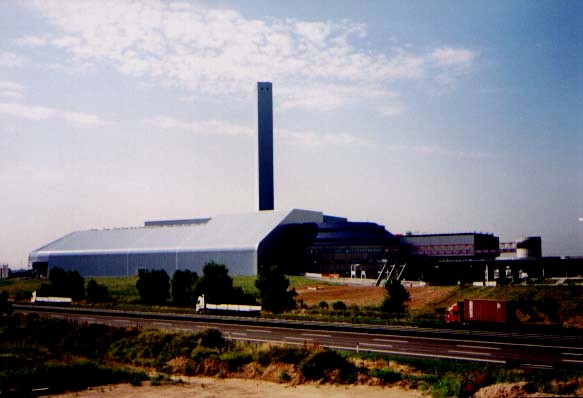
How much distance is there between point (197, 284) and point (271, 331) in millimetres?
25562

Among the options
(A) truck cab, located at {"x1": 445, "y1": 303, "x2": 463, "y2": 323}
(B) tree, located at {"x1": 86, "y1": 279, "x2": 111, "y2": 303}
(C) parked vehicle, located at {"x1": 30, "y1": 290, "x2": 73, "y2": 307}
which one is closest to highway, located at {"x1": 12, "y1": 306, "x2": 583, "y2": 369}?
(A) truck cab, located at {"x1": 445, "y1": 303, "x2": 463, "y2": 323}

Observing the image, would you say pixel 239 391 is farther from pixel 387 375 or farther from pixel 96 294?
pixel 96 294

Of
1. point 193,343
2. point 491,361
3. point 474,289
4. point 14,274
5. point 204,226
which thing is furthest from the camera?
point 14,274

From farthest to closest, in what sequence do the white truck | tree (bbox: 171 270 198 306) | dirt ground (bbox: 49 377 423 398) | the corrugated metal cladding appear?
the corrugated metal cladding < tree (bbox: 171 270 198 306) < the white truck < dirt ground (bbox: 49 377 423 398)

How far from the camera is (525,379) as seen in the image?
25422 millimetres

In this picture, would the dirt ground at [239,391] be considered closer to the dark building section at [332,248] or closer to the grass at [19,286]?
the grass at [19,286]

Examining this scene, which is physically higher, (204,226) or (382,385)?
(204,226)

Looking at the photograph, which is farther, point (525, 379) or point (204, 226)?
point (204, 226)

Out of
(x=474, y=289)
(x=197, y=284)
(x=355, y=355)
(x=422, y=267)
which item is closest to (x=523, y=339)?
(x=355, y=355)

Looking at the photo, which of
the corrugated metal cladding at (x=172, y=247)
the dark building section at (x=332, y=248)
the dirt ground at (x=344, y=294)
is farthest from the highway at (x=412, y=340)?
the corrugated metal cladding at (x=172, y=247)

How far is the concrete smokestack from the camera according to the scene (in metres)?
133

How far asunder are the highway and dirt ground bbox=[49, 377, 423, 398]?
6730 millimetres

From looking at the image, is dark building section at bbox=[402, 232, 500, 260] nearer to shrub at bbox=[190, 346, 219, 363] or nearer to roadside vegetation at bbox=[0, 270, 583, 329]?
roadside vegetation at bbox=[0, 270, 583, 329]

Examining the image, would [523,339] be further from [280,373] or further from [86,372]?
[86,372]
